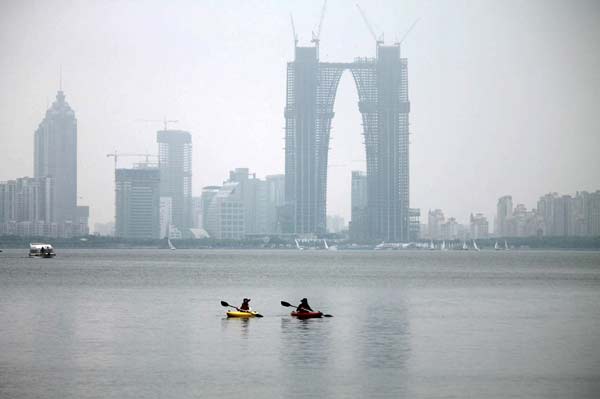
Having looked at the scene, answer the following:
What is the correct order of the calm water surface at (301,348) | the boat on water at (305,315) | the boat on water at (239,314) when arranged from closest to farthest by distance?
the calm water surface at (301,348), the boat on water at (305,315), the boat on water at (239,314)

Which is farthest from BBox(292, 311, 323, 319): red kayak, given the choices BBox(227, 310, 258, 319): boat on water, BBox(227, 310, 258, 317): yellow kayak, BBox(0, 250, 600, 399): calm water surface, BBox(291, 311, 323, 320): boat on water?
BBox(227, 310, 258, 319): boat on water

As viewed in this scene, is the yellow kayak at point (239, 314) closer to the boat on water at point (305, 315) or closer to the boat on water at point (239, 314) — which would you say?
the boat on water at point (239, 314)

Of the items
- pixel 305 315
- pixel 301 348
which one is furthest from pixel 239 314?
pixel 301 348

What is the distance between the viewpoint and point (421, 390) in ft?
154

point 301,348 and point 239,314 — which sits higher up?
point 239,314

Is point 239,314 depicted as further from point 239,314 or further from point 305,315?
point 305,315

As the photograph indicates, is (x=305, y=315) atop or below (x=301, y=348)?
atop

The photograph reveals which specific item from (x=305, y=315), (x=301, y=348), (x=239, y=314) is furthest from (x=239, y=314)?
(x=301, y=348)

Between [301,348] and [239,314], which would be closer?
[301,348]

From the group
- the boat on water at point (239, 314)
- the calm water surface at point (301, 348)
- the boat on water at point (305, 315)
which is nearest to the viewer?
the calm water surface at point (301, 348)

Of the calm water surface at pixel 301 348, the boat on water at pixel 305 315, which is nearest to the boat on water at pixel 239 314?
the calm water surface at pixel 301 348

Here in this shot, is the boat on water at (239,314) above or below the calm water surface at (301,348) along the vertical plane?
above

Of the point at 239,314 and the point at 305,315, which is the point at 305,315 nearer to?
the point at 305,315

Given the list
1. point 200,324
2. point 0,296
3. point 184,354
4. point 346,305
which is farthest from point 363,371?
point 0,296
